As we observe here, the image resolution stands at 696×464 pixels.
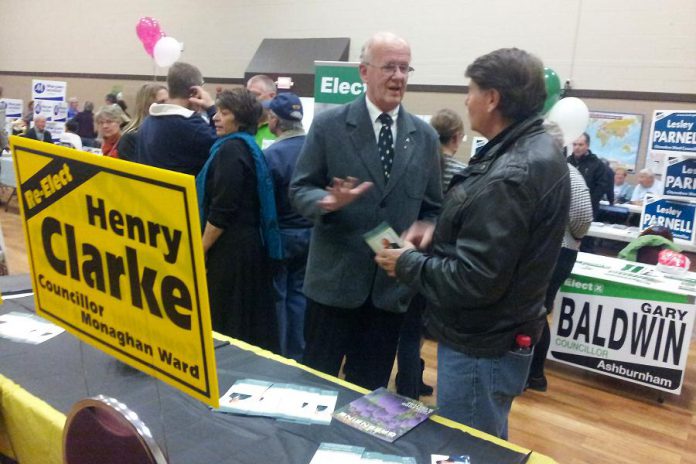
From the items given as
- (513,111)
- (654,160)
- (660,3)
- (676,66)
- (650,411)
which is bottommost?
(650,411)

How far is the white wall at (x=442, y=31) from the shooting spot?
20.8 feet

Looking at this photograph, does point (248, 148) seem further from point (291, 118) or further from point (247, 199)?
point (291, 118)

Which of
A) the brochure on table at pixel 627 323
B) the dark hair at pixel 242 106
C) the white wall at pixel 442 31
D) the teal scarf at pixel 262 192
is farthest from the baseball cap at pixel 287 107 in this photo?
the white wall at pixel 442 31

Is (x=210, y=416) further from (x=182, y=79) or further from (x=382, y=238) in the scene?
(x=182, y=79)

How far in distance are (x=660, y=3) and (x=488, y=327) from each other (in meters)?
6.26

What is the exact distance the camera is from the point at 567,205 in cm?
134

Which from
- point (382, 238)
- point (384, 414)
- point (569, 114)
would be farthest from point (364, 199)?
point (569, 114)

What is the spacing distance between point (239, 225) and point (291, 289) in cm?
72

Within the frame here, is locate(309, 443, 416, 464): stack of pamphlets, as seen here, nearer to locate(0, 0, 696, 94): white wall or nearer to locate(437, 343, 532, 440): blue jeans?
locate(437, 343, 532, 440): blue jeans

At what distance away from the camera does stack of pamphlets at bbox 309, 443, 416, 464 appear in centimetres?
110

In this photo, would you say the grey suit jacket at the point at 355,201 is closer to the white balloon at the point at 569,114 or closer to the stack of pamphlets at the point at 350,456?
the stack of pamphlets at the point at 350,456

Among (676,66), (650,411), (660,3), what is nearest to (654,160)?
(676,66)

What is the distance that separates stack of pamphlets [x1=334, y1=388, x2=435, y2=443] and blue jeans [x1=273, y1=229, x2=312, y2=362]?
4.61ft

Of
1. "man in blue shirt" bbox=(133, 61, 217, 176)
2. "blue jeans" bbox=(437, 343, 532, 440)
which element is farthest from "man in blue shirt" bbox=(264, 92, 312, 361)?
"blue jeans" bbox=(437, 343, 532, 440)
